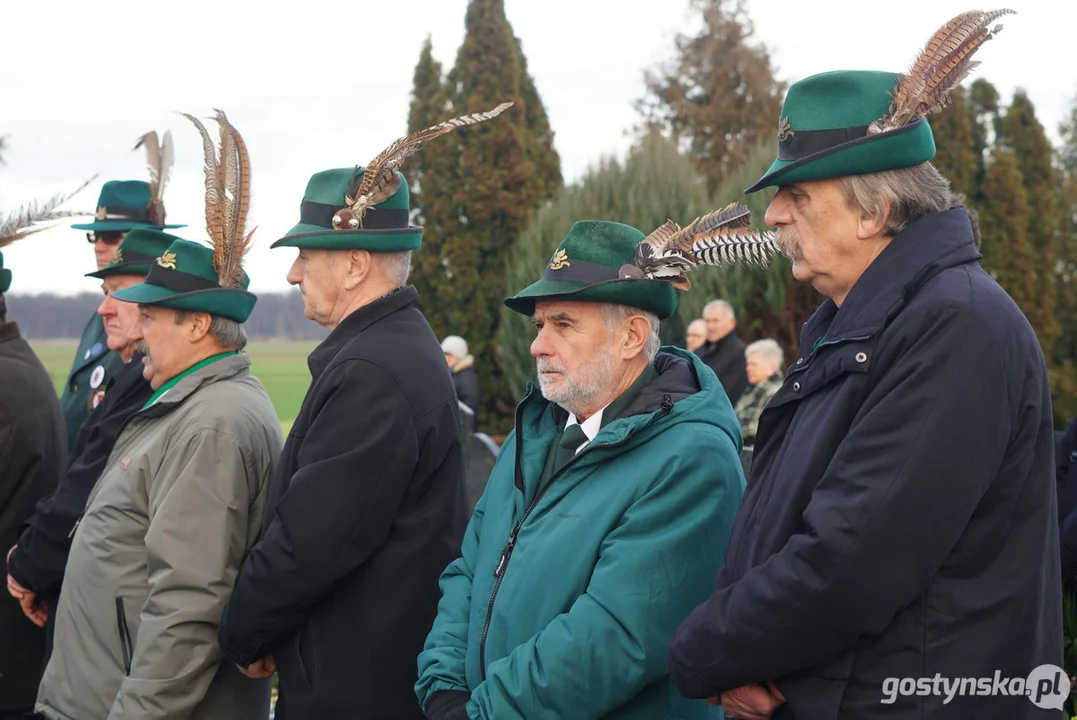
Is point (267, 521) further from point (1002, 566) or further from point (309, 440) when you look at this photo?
point (1002, 566)

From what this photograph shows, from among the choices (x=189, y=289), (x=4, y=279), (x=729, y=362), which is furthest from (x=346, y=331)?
(x=729, y=362)

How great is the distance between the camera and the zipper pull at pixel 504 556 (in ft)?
10.1

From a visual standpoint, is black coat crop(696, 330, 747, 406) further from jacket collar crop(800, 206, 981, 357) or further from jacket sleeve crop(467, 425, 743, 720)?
jacket collar crop(800, 206, 981, 357)

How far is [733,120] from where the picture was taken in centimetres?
2831

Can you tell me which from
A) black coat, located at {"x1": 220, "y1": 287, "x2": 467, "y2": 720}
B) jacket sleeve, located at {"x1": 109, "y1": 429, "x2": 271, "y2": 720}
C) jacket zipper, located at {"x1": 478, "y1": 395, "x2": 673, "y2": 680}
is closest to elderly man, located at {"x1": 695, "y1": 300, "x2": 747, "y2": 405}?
black coat, located at {"x1": 220, "y1": 287, "x2": 467, "y2": 720}

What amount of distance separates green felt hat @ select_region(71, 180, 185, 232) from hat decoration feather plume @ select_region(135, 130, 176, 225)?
2 cm

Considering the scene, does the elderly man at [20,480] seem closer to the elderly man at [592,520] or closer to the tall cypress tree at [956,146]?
the elderly man at [592,520]

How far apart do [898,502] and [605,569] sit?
2.70 feet

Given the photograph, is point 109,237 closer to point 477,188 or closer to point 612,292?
point 612,292

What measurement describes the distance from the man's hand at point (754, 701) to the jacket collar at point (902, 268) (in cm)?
74

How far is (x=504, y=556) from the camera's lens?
3107 mm

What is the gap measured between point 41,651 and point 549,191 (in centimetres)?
1373

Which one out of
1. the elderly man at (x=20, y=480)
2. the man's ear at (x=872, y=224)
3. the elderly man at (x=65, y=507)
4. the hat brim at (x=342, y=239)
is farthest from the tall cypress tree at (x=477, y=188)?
the man's ear at (x=872, y=224)

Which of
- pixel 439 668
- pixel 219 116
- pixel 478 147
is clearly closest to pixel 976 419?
pixel 439 668
